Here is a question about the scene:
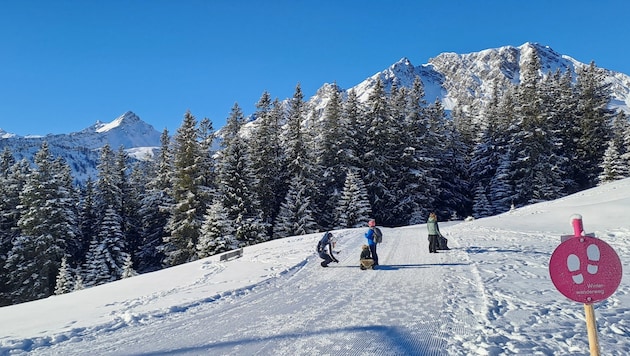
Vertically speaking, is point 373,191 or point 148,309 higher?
point 373,191

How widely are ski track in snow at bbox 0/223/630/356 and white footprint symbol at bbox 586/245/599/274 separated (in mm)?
2713

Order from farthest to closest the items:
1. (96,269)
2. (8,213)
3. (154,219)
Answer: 1. (154,219)
2. (8,213)
3. (96,269)

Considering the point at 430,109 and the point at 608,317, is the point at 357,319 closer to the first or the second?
the point at 608,317

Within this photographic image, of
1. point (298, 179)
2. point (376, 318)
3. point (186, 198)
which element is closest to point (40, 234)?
point (186, 198)

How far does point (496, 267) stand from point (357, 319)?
6375 millimetres

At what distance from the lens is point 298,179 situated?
3703cm

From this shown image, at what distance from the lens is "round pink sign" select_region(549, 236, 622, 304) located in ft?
11.6

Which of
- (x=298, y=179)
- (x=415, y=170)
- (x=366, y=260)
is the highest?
(x=415, y=170)

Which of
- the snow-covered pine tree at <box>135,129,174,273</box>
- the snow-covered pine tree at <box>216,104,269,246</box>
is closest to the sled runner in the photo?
the snow-covered pine tree at <box>216,104,269,246</box>

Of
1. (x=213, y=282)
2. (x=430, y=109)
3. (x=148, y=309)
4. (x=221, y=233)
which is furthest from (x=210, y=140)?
(x=148, y=309)

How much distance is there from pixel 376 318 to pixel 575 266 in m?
4.74

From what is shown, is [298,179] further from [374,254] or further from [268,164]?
[374,254]

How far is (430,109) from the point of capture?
4916 centimetres

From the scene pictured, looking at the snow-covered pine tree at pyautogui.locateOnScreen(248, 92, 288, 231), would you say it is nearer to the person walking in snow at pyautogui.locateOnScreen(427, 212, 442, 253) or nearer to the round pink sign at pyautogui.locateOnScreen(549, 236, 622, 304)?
the person walking in snow at pyautogui.locateOnScreen(427, 212, 442, 253)
